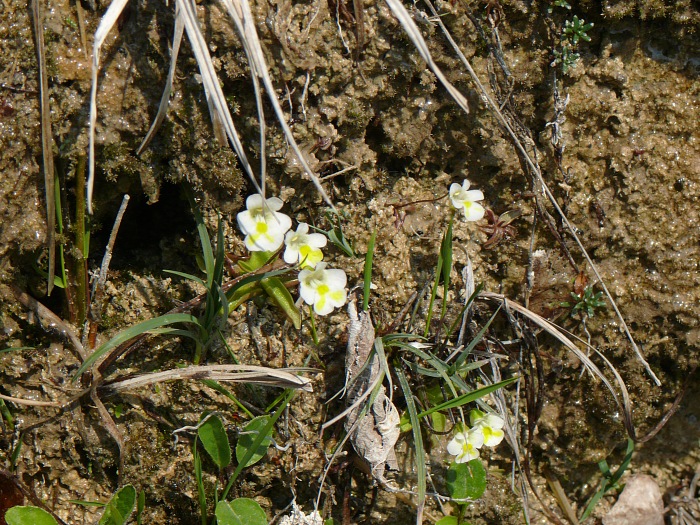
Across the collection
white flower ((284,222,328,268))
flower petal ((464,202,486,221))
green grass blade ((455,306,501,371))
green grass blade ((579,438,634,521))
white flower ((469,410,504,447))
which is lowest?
green grass blade ((579,438,634,521))

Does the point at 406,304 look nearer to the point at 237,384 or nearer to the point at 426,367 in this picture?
the point at 426,367

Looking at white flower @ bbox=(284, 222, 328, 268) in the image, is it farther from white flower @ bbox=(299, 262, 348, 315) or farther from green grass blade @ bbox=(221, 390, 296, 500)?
green grass blade @ bbox=(221, 390, 296, 500)

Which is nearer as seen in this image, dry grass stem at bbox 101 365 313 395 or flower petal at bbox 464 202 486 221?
dry grass stem at bbox 101 365 313 395

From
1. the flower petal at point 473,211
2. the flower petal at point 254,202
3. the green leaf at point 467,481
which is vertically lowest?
the green leaf at point 467,481

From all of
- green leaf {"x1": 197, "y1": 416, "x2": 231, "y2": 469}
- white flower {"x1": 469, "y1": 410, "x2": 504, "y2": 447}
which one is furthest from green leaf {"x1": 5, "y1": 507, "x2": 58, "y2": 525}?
white flower {"x1": 469, "y1": 410, "x2": 504, "y2": 447}

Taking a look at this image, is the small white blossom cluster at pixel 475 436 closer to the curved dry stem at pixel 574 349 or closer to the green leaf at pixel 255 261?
the curved dry stem at pixel 574 349

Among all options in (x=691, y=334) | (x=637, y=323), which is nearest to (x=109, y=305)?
(x=637, y=323)

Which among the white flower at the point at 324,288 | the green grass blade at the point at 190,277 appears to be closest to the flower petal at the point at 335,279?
the white flower at the point at 324,288
